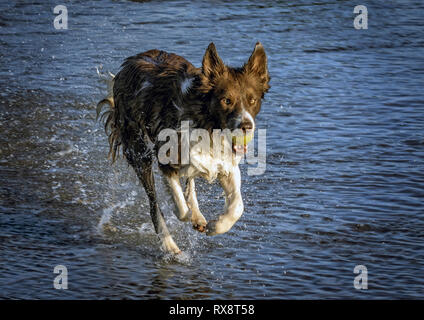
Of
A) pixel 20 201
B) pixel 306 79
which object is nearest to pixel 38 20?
pixel 306 79

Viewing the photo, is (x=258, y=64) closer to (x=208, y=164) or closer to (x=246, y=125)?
(x=246, y=125)

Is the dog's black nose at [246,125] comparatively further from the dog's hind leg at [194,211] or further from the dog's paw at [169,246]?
the dog's paw at [169,246]

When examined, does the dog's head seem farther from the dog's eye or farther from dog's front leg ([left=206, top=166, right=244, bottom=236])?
dog's front leg ([left=206, top=166, right=244, bottom=236])

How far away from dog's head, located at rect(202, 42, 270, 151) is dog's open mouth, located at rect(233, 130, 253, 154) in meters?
0.10

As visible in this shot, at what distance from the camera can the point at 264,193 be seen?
7660 millimetres

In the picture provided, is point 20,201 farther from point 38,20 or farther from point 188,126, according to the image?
point 38,20

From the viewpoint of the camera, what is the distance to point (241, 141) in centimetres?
587

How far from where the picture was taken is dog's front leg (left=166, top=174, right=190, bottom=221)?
6268 millimetres

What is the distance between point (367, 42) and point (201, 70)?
7.60 metres

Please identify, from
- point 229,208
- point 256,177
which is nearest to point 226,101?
point 229,208

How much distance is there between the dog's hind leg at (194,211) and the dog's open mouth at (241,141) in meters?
0.68

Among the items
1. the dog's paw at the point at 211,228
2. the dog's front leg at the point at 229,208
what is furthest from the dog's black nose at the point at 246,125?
the dog's paw at the point at 211,228

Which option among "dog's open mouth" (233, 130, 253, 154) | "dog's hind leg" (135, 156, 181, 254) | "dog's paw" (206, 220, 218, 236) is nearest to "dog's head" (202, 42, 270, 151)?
"dog's open mouth" (233, 130, 253, 154)

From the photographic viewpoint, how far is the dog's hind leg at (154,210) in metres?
6.59
